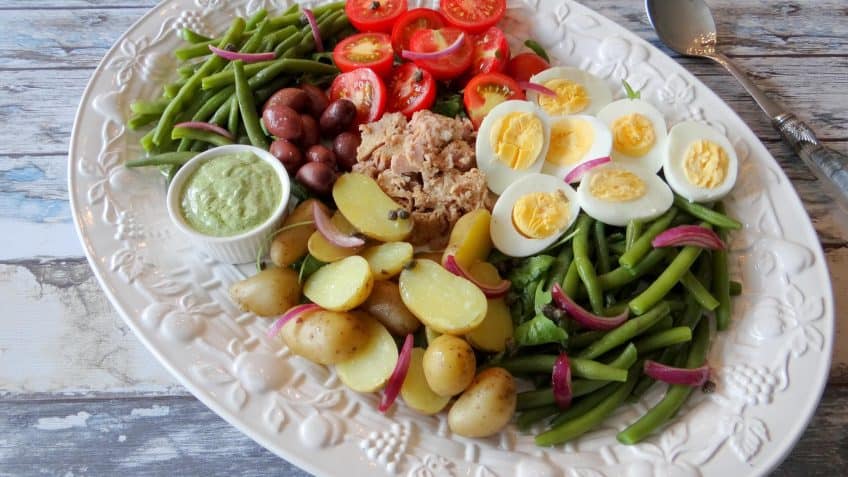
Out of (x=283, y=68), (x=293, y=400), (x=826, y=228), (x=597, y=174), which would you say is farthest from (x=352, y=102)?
(x=826, y=228)

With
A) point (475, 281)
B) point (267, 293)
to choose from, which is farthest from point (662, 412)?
point (267, 293)

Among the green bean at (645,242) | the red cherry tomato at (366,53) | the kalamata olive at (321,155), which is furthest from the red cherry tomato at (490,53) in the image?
the green bean at (645,242)

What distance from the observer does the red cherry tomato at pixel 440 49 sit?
3191 mm

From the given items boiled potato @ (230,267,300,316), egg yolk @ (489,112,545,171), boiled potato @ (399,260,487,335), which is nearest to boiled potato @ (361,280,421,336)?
boiled potato @ (399,260,487,335)

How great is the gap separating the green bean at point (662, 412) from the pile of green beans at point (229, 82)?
1960mm

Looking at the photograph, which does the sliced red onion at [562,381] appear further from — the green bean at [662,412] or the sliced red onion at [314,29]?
the sliced red onion at [314,29]

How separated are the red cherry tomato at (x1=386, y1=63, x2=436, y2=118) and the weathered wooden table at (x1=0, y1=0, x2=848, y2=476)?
1475mm

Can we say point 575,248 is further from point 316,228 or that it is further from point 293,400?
point 293,400

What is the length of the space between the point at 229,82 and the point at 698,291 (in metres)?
2.28

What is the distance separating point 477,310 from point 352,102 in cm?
132

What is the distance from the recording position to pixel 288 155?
279 cm

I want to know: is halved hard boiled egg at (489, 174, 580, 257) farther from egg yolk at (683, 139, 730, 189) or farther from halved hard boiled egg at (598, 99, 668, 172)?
egg yolk at (683, 139, 730, 189)

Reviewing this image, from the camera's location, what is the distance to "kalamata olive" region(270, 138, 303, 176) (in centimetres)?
279

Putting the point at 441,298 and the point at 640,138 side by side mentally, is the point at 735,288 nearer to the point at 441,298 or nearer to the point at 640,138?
the point at 640,138
